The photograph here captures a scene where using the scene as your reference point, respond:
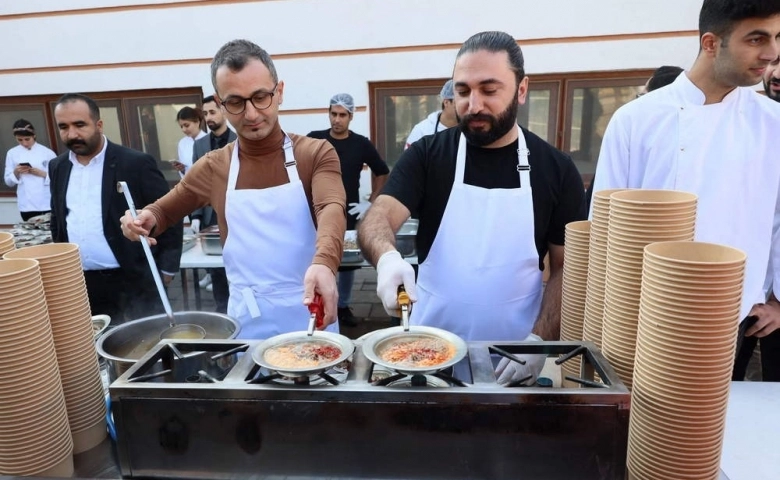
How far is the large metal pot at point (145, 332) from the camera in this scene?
56.1 inches

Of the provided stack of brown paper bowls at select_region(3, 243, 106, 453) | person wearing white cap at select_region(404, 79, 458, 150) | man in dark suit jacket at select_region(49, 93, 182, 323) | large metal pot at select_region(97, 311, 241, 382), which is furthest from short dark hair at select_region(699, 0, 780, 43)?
man in dark suit jacket at select_region(49, 93, 182, 323)

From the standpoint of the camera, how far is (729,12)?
1.67 meters

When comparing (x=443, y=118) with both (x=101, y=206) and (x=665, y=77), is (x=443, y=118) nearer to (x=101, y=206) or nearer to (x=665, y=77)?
(x=665, y=77)

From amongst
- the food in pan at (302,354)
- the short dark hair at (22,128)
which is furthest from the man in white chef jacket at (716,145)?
the short dark hair at (22,128)

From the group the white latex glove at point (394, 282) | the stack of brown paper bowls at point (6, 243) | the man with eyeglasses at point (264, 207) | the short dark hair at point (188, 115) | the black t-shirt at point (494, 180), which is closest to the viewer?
the stack of brown paper bowls at point (6, 243)

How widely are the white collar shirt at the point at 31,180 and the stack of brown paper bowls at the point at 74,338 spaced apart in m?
5.54

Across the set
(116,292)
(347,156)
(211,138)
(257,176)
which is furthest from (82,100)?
(347,156)

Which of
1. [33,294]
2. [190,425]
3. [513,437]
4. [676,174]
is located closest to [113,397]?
[190,425]

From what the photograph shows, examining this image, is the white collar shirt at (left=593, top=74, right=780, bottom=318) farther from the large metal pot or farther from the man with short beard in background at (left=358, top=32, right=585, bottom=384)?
the large metal pot

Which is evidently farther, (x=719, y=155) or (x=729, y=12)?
(x=719, y=155)

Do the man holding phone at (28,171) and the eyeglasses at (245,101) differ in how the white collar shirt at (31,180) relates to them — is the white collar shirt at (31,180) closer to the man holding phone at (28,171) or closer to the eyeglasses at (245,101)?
the man holding phone at (28,171)

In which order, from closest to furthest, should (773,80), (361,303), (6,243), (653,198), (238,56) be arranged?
(653,198), (6,243), (238,56), (773,80), (361,303)

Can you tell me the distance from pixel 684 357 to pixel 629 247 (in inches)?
9.4

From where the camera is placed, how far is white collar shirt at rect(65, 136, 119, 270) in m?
3.11
